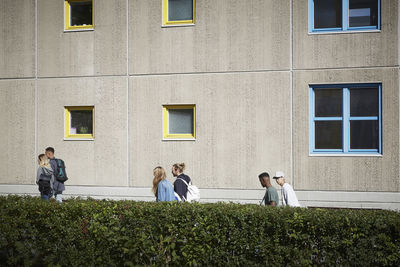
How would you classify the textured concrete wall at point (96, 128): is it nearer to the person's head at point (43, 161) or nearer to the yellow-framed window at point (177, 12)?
the person's head at point (43, 161)

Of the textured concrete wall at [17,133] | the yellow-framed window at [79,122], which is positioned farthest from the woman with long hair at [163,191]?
the textured concrete wall at [17,133]

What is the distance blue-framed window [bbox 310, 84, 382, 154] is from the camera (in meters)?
11.3

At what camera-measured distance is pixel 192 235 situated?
6.15 meters

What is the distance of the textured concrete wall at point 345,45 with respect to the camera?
11164 mm

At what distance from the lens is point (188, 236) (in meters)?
6.19

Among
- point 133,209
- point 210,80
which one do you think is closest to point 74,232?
point 133,209

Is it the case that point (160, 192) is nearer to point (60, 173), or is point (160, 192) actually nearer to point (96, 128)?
point (60, 173)

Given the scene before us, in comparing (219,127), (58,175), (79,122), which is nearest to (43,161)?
(58,175)

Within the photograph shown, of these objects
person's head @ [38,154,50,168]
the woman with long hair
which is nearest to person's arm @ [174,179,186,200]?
the woman with long hair

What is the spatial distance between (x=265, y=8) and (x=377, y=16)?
2.92m

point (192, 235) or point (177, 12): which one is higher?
point (177, 12)

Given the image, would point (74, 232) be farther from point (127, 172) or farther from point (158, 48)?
point (158, 48)

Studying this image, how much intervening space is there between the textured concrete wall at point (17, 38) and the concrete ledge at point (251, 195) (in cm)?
351

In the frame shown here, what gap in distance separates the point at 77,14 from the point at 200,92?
15.0ft
